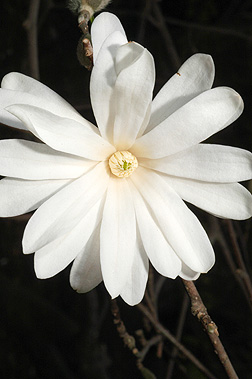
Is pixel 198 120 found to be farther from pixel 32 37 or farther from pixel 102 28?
pixel 32 37

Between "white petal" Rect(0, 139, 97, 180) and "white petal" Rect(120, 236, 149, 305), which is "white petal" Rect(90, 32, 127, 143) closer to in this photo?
"white petal" Rect(0, 139, 97, 180)

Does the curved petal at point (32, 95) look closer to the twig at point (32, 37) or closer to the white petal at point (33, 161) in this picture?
the white petal at point (33, 161)

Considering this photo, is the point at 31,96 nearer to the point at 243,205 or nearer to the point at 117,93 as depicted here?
the point at 117,93

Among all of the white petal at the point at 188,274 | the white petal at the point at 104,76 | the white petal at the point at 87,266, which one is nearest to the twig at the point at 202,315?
the white petal at the point at 188,274

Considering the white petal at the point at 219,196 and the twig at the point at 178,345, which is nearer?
the white petal at the point at 219,196

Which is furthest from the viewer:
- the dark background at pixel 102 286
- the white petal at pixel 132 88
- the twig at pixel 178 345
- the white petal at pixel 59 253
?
the dark background at pixel 102 286

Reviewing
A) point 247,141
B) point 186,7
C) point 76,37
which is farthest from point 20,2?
point 247,141

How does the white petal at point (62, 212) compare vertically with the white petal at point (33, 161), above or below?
below

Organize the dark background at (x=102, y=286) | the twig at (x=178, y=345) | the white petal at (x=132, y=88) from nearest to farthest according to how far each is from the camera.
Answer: the white petal at (x=132, y=88) → the twig at (x=178, y=345) → the dark background at (x=102, y=286)
